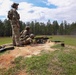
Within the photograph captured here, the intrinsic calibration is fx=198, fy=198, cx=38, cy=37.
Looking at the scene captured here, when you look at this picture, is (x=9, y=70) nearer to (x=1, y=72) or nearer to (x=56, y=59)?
(x=1, y=72)

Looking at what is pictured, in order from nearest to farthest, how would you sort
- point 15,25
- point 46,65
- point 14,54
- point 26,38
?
1. point 46,65
2. point 14,54
3. point 15,25
4. point 26,38

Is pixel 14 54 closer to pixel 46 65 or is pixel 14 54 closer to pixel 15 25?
pixel 46 65

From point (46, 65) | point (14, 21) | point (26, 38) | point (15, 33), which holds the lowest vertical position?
point (46, 65)

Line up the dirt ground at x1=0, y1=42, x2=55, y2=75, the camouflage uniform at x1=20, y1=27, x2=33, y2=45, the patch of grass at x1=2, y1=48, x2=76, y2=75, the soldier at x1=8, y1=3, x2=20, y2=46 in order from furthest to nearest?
1. the camouflage uniform at x1=20, y1=27, x2=33, y2=45
2. the soldier at x1=8, y1=3, x2=20, y2=46
3. the dirt ground at x1=0, y1=42, x2=55, y2=75
4. the patch of grass at x1=2, y1=48, x2=76, y2=75

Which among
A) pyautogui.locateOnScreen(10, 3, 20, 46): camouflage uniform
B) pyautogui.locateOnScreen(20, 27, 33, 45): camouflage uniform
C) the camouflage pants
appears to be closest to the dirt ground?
the camouflage pants

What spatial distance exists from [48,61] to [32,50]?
6.56 ft

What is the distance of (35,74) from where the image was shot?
8688 mm

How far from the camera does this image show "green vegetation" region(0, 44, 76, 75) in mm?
8836

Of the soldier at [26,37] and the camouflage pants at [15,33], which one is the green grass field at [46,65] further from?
the soldier at [26,37]

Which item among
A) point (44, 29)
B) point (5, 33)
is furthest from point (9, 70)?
point (44, 29)

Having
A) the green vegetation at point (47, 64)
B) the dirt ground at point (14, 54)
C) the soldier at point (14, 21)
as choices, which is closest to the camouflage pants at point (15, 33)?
the soldier at point (14, 21)

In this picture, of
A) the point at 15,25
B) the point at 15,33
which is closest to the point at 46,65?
the point at 15,33

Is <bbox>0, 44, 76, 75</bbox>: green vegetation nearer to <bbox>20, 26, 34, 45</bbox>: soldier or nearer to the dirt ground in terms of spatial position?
the dirt ground

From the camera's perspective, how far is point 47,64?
9.34 meters
